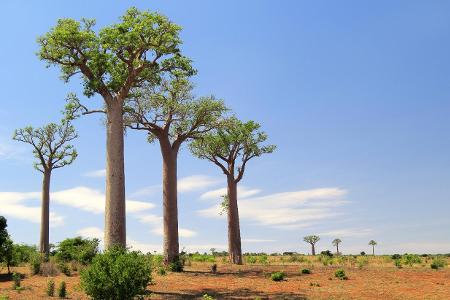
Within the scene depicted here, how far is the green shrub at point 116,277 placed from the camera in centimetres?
1419

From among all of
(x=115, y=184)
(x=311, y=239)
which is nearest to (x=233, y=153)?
(x=115, y=184)

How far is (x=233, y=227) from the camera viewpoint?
1423 inches

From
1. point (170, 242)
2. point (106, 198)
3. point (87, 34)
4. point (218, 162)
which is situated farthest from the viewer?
point (218, 162)

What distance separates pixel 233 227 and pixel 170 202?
9531 millimetres

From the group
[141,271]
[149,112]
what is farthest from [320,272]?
[141,271]

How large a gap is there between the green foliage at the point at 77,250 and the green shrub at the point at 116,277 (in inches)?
395

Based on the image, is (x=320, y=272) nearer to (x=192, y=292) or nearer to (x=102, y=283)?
(x=192, y=292)

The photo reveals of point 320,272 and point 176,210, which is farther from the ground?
point 176,210

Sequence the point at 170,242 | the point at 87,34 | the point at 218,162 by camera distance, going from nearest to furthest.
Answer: the point at 87,34
the point at 170,242
the point at 218,162

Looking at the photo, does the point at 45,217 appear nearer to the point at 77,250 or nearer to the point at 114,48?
the point at 77,250

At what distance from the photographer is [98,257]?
14.9 metres

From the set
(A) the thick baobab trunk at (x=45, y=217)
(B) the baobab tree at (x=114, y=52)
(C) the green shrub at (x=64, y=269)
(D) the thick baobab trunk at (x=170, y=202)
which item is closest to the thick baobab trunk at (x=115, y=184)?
(B) the baobab tree at (x=114, y=52)

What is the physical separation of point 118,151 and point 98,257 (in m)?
4.63

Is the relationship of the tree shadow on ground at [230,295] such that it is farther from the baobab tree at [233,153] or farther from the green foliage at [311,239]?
the green foliage at [311,239]
